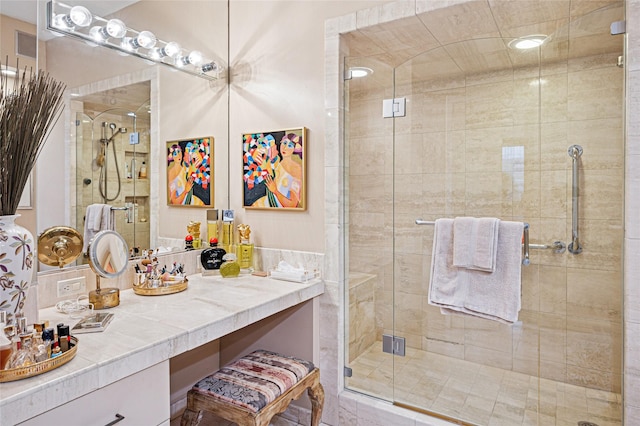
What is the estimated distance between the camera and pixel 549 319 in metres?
1.97

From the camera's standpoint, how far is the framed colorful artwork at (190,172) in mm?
2365

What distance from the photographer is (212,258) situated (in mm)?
2332

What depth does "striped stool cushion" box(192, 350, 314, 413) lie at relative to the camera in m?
1.64

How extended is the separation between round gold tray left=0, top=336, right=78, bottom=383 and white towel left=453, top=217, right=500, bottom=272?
1663 millimetres

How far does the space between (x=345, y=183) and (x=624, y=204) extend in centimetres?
127

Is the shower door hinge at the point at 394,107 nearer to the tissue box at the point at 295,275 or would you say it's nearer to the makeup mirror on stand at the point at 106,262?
the tissue box at the point at 295,275

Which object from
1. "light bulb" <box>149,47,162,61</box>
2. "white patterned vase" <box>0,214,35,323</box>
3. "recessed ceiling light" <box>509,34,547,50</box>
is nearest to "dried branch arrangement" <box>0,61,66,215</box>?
"white patterned vase" <box>0,214,35,323</box>

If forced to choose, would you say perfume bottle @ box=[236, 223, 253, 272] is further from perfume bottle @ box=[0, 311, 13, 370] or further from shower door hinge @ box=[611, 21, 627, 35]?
shower door hinge @ box=[611, 21, 627, 35]

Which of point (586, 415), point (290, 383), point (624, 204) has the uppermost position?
point (624, 204)

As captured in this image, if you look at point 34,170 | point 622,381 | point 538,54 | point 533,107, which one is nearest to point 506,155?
point 533,107

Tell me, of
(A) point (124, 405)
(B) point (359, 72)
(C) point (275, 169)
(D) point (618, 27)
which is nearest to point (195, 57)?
(C) point (275, 169)

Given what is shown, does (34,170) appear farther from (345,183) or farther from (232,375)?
(345,183)

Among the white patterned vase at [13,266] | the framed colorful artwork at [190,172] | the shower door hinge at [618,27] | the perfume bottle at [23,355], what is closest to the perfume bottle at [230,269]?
the framed colorful artwork at [190,172]

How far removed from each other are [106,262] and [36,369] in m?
0.70
